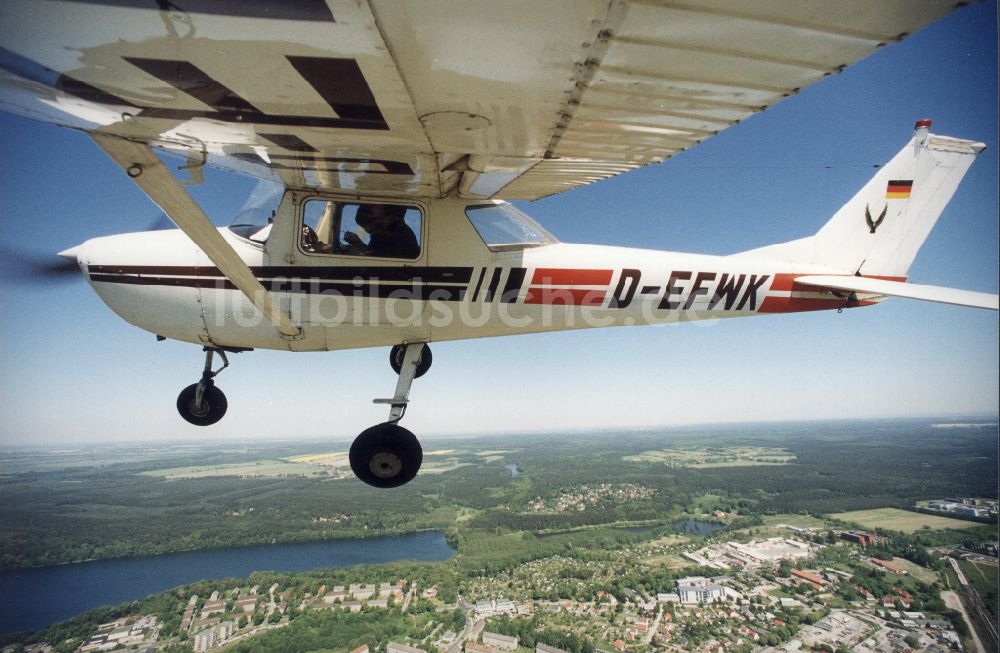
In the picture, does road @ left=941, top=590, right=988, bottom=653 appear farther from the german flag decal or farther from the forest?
the german flag decal

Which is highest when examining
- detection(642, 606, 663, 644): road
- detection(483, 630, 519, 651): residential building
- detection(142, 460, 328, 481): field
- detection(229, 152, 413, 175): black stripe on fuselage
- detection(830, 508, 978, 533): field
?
detection(229, 152, 413, 175): black stripe on fuselage

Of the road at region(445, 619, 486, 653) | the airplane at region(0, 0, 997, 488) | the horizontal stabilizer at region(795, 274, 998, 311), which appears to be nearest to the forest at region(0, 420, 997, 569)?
the road at region(445, 619, 486, 653)

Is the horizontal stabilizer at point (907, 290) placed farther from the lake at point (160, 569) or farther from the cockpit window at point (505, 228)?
the lake at point (160, 569)

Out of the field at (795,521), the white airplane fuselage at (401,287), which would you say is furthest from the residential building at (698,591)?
the white airplane fuselage at (401,287)

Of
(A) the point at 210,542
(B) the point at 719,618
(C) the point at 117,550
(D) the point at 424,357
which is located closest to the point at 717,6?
(D) the point at 424,357

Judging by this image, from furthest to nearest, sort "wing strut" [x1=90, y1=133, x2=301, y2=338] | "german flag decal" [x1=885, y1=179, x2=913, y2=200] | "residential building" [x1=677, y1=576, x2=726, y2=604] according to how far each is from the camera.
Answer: "residential building" [x1=677, y1=576, x2=726, y2=604] → "german flag decal" [x1=885, y1=179, x2=913, y2=200] → "wing strut" [x1=90, y1=133, x2=301, y2=338]

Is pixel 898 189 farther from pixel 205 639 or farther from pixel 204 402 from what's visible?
pixel 205 639
